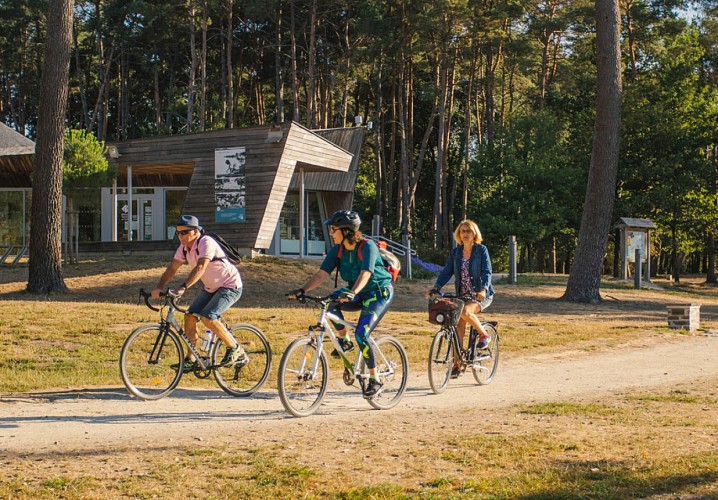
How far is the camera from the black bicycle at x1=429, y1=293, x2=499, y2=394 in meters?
10.3

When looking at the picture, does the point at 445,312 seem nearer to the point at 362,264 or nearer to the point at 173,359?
the point at 362,264

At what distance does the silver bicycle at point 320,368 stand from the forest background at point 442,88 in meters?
31.7

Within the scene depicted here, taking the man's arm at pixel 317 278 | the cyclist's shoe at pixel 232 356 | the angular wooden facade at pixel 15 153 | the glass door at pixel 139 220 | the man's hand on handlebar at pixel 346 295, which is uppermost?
the angular wooden facade at pixel 15 153

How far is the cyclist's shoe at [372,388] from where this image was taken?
9078mm

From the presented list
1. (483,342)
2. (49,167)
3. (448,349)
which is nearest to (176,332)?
(448,349)

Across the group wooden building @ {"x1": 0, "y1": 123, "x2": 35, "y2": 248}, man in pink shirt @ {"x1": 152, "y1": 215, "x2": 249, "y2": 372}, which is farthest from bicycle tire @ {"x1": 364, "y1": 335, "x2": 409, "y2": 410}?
wooden building @ {"x1": 0, "y1": 123, "x2": 35, "y2": 248}

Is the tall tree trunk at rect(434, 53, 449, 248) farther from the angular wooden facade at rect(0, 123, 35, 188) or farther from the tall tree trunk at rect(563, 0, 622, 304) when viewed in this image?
the tall tree trunk at rect(563, 0, 622, 304)

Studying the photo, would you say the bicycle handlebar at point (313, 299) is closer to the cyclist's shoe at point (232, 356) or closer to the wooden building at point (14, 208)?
the cyclist's shoe at point (232, 356)

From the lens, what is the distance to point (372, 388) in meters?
9.08

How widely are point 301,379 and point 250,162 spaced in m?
21.7

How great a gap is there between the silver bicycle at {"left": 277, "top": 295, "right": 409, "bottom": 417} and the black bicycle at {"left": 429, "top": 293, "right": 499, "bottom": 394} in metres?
0.89

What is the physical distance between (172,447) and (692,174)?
38.4m

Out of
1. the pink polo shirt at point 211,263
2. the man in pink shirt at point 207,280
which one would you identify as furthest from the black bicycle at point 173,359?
the pink polo shirt at point 211,263

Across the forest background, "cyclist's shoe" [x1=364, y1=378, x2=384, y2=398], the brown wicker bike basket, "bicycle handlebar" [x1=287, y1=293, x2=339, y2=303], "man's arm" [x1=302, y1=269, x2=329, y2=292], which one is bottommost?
"cyclist's shoe" [x1=364, y1=378, x2=384, y2=398]
